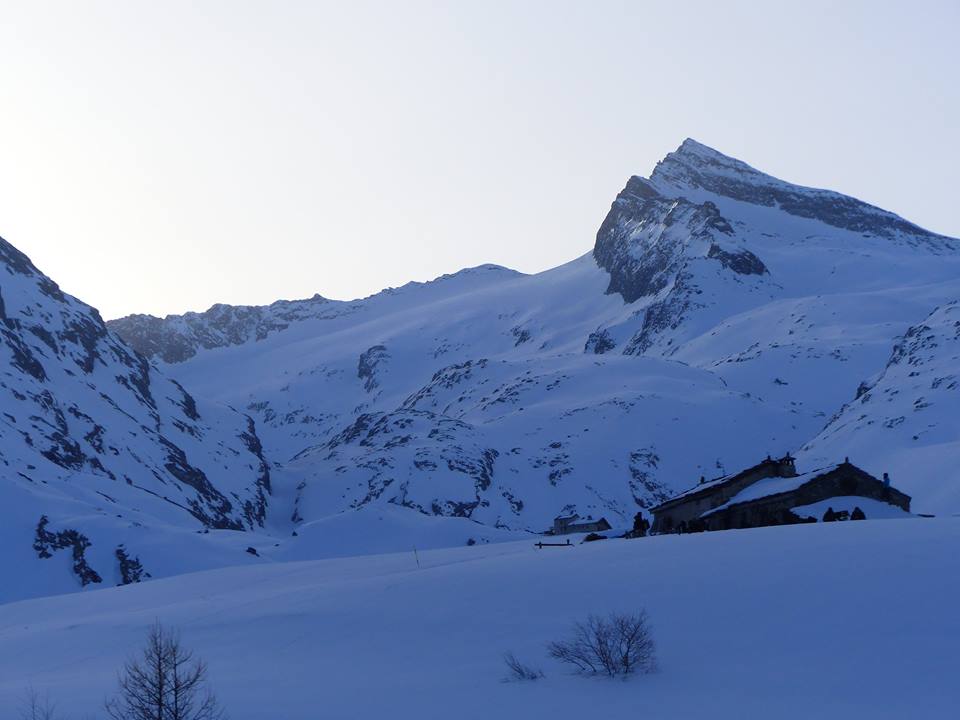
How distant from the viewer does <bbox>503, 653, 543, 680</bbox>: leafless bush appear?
2723cm

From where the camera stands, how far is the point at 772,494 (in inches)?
2195

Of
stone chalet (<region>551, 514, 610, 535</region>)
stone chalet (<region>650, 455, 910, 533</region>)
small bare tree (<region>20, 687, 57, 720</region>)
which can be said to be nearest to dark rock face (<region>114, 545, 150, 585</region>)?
stone chalet (<region>551, 514, 610, 535</region>)

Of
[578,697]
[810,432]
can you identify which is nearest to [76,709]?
[578,697]

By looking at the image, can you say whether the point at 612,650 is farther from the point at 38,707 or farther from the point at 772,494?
the point at 772,494

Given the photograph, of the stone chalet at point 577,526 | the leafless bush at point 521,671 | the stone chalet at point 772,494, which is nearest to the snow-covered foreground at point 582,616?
the leafless bush at point 521,671

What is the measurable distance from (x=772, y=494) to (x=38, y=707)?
36.3 m

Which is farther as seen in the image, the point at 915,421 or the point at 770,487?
the point at 915,421

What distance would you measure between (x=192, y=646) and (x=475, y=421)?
145059 mm

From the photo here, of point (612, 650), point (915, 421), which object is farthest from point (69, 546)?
point (915, 421)

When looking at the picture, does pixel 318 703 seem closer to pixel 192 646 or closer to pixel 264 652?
pixel 264 652

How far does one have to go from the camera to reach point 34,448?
4823 inches

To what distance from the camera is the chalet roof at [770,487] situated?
5556 cm

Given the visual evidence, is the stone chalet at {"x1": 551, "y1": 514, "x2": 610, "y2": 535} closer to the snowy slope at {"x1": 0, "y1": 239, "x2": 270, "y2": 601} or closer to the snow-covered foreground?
the snowy slope at {"x1": 0, "y1": 239, "x2": 270, "y2": 601}

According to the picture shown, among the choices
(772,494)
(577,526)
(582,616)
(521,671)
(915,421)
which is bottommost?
A: (521,671)
